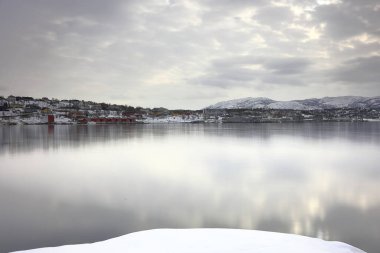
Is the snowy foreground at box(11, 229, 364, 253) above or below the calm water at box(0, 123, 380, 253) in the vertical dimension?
above

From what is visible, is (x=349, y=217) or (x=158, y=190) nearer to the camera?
(x=349, y=217)

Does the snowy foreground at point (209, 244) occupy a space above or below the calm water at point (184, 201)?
above

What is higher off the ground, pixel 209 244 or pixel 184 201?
pixel 209 244

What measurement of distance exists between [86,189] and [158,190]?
8.71ft

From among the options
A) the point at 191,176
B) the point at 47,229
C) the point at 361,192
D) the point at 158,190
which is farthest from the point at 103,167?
the point at 361,192

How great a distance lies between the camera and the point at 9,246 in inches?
246

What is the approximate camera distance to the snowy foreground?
16.9 feet

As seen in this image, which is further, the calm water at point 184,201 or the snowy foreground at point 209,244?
the calm water at point 184,201

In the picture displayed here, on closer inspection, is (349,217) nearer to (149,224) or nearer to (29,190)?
(149,224)

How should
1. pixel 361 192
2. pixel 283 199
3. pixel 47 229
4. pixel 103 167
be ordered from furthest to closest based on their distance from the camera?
pixel 103 167 → pixel 361 192 → pixel 283 199 → pixel 47 229

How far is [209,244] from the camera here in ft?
17.7

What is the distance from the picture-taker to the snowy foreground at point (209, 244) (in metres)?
5.14

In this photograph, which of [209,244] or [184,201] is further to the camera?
[184,201]

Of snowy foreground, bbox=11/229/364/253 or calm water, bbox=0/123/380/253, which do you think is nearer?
snowy foreground, bbox=11/229/364/253
